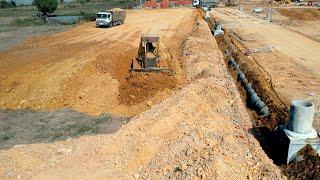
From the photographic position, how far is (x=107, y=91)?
54.6 ft

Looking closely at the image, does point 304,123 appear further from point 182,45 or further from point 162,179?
point 182,45

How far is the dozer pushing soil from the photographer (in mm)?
17062

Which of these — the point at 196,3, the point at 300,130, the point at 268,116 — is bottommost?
the point at 268,116

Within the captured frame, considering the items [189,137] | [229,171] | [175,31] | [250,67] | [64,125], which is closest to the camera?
[229,171]

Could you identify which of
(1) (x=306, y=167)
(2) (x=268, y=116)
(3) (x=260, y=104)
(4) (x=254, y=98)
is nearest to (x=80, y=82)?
(4) (x=254, y=98)

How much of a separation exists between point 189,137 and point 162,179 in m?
1.96

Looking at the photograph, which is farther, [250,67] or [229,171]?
[250,67]

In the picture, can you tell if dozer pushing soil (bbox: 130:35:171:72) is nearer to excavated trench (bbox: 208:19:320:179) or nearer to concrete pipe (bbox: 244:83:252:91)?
concrete pipe (bbox: 244:83:252:91)

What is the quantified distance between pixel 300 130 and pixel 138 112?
678cm

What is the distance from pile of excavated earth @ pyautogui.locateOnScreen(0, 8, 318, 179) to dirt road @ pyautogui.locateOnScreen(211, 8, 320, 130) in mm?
2043

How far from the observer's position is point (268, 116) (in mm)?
12758

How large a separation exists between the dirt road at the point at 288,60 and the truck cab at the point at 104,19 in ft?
38.4

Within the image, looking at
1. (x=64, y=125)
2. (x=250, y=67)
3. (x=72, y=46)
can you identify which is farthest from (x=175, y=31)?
(x=64, y=125)

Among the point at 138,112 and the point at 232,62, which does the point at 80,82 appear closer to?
the point at 138,112
